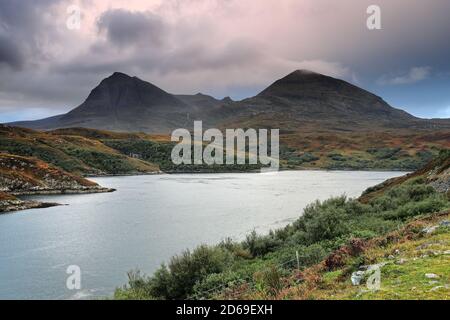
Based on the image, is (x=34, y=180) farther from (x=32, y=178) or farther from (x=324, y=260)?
(x=324, y=260)

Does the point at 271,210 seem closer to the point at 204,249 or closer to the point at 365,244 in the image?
the point at 204,249

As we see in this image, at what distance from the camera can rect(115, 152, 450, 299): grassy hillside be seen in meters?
13.2

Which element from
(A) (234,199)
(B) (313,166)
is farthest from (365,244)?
(B) (313,166)

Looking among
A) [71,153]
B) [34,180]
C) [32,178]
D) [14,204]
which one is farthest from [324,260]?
[71,153]

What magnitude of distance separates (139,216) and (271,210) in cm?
1914

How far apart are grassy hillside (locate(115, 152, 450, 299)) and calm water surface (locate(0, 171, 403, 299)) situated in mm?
6234

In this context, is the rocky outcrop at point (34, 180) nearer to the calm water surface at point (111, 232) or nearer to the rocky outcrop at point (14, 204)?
the calm water surface at point (111, 232)

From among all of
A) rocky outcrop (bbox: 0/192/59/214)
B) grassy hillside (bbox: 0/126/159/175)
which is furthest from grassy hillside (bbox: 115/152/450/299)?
grassy hillside (bbox: 0/126/159/175)

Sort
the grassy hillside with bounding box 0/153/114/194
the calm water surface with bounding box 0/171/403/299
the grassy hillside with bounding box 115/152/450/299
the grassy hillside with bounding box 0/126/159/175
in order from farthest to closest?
the grassy hillside with bounding box 0/126/159/175 → the grassy hillside with bounding box 0/153/114/194 → the calm water surface with bounding box 0/171/403/299 → the grassy hillside with bounding box 115/152/450/299

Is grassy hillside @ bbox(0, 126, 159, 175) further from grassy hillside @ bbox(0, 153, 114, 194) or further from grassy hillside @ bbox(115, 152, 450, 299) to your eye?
grassy hillside @ bbox(115, 152, 450, 299)

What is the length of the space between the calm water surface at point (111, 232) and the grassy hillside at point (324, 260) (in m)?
6.23

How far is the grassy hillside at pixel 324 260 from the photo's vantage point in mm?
13195
